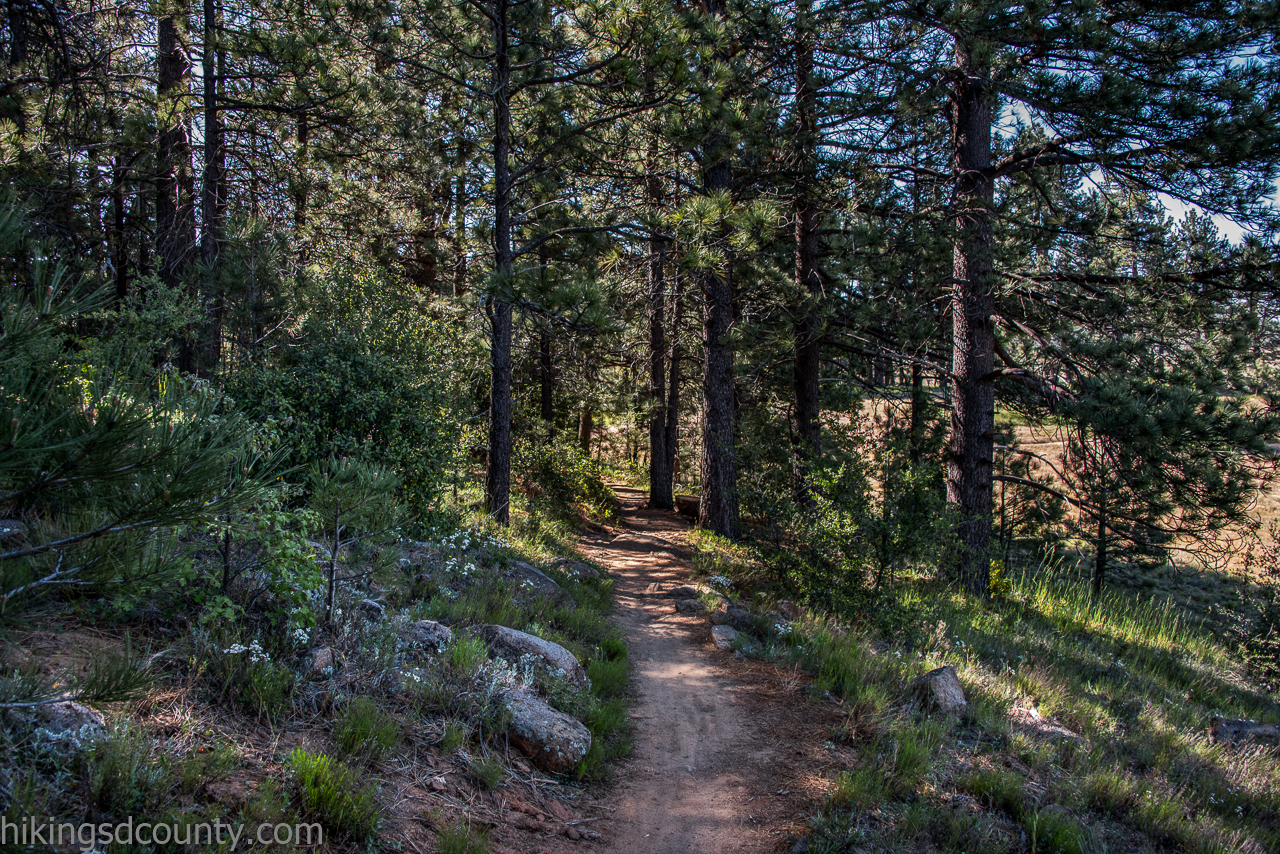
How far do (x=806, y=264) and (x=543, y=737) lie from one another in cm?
981

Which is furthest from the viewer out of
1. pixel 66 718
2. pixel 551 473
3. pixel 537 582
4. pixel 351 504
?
pixel 551 473

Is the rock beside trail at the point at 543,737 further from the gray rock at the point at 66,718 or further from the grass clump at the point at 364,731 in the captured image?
the gray rock at the point at 66,718

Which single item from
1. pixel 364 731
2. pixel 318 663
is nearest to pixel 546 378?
pixel 318 663

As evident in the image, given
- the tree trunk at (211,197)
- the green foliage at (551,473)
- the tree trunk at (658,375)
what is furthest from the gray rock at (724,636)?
the tree trunk at (211,197)

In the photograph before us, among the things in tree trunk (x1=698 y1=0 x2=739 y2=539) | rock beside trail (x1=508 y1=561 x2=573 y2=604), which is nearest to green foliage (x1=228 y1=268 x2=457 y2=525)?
rock beside trail (x1=508 y1=561 x2=573 y2=604)

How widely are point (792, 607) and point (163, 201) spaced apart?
36.0ft

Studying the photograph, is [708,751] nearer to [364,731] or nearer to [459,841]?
[459,841]

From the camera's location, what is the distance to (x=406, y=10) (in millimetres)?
9016

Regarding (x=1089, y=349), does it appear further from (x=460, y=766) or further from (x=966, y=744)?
(x=460, y=766)

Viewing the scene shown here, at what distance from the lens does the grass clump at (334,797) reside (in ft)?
8.93

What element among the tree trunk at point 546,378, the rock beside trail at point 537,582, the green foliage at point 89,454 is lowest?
the rock beside trail at point 537,582

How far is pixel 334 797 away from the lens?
276 centimetres

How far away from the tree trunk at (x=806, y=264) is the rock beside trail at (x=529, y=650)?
12.6 ft

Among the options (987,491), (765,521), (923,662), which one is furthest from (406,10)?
(987,491)
